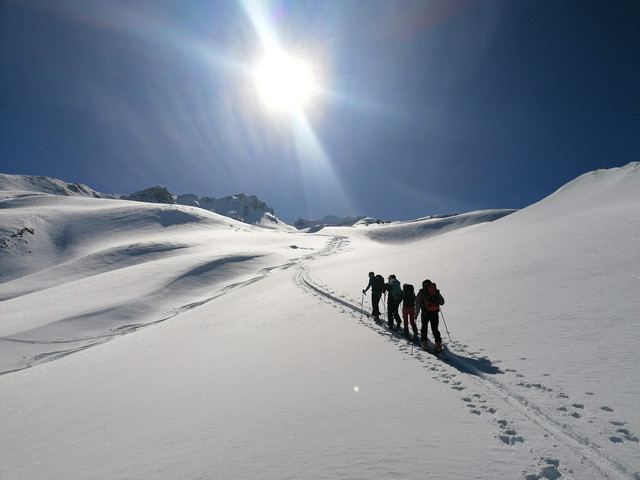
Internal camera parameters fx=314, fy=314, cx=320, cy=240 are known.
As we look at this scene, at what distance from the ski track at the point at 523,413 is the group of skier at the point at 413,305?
2.66ft

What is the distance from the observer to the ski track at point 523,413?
13.5 ft

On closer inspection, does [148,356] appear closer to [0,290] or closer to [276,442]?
[276,442]

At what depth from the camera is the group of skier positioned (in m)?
9.66

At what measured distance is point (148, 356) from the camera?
1238 centimetres

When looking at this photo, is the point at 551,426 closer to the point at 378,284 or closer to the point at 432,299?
the point at 432,299

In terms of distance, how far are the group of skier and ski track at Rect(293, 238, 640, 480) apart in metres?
0.81

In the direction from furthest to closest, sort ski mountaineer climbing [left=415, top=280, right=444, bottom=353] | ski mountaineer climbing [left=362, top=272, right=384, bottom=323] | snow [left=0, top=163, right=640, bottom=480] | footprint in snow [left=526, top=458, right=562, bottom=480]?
ski mountaineer climbing [left=362, top=272, right=384, bottom=323]
ski mountaineer climbing [left=415, top=280, right=444, bottom=353]
snow [left=0, top=163, right=640, bottom=480]
footprint in snow [left=526, top=458, right=562, bottom=480]

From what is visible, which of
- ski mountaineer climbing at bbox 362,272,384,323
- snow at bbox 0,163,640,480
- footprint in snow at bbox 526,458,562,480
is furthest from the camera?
ski mountaineer climbing at bbox 362,272,384,323

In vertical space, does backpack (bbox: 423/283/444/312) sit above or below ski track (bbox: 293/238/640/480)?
above

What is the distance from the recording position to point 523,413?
17.9 feet

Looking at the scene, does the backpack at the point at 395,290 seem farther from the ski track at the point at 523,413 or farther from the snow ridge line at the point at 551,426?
the snow ridge line at the point at 551,426

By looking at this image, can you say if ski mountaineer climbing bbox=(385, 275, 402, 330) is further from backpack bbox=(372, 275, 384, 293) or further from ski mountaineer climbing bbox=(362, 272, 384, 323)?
backpack bbox=(372, 275, 384, 293)

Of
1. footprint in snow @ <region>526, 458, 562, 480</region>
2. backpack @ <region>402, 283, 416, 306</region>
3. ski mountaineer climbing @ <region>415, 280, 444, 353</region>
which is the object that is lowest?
footprint in snow @ <region>526, 458, 562, 480</region>

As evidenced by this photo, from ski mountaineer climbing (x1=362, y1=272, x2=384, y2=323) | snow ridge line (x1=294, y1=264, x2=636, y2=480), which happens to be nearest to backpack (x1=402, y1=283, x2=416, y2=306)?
ski mountaineer climbing (x1=362, y1=272, x2=384, y2=323)
